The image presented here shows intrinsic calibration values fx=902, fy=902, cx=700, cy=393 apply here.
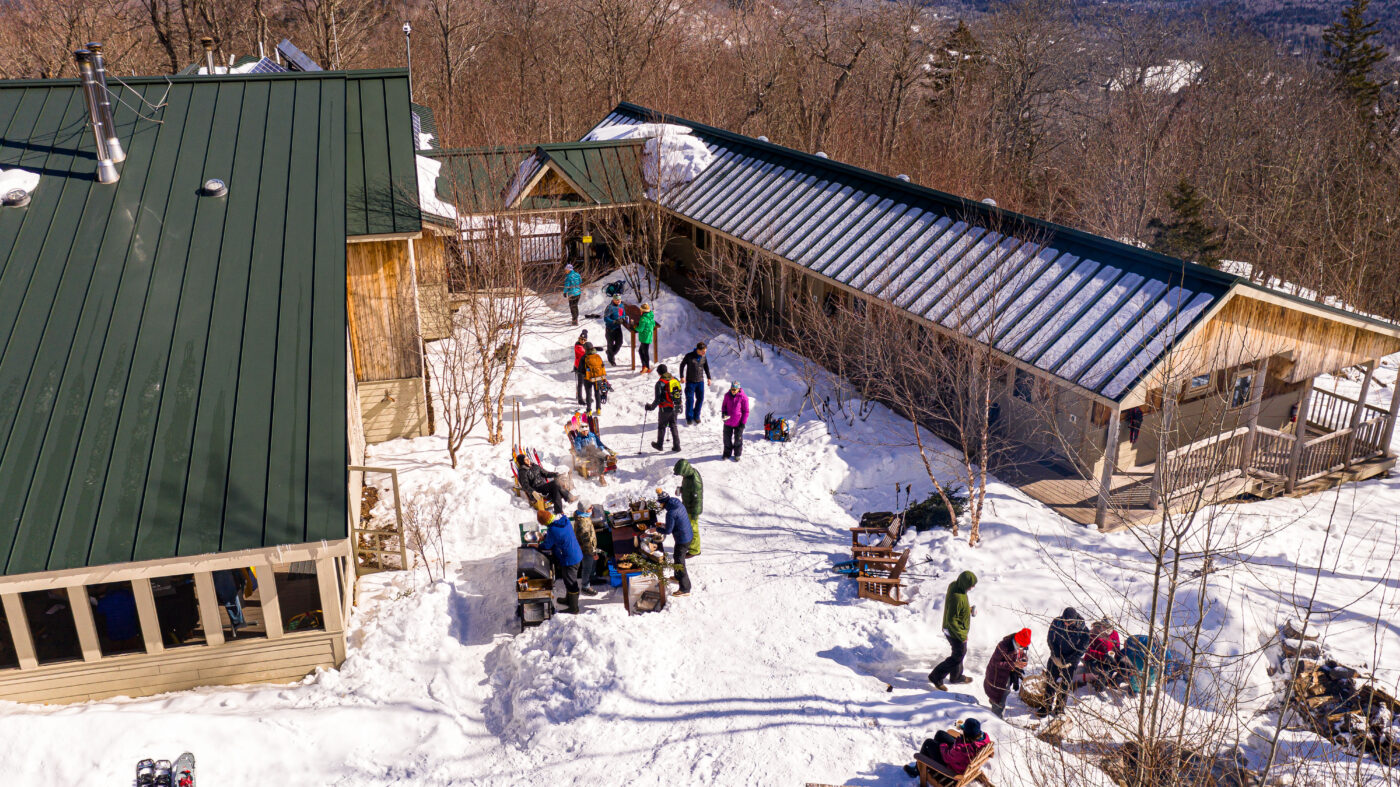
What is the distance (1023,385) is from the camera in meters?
15.5

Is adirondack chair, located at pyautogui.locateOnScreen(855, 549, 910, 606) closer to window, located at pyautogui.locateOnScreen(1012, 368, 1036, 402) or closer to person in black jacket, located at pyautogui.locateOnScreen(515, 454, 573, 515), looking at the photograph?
person in black jacket, located at pyautogui.locateOnScreen(515, 454, 573, 515)

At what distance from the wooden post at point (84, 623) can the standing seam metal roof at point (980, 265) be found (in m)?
11.5

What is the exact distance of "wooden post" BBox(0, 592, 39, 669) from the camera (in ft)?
30.3

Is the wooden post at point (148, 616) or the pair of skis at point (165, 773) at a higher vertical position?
the wooden post at point (148, 616)

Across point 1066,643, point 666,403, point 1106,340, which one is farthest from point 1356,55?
point 1066,643

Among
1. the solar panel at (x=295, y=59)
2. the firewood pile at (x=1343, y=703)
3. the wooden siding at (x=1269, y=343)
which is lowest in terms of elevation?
the firewood pile at (x=1343, y=703)

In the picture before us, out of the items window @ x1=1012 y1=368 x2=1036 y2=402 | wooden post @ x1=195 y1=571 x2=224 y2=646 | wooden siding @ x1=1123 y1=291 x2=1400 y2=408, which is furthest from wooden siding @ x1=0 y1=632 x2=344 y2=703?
window @ x1=1012 y1=368 x2=1036 y2=402

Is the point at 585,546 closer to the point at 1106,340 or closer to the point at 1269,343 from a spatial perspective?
the point at 1106,340

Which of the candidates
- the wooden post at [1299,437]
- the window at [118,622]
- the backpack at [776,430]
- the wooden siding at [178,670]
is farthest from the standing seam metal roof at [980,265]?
the window at [118,622]

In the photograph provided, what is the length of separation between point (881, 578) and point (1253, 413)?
24.0ft

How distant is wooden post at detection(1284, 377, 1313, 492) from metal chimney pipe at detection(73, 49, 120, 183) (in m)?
18.7

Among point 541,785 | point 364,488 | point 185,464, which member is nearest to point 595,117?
point 364,488

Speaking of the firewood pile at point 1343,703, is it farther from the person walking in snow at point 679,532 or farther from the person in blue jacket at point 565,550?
the person in blue jacket at point 565,550

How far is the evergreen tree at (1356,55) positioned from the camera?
39.7 m
